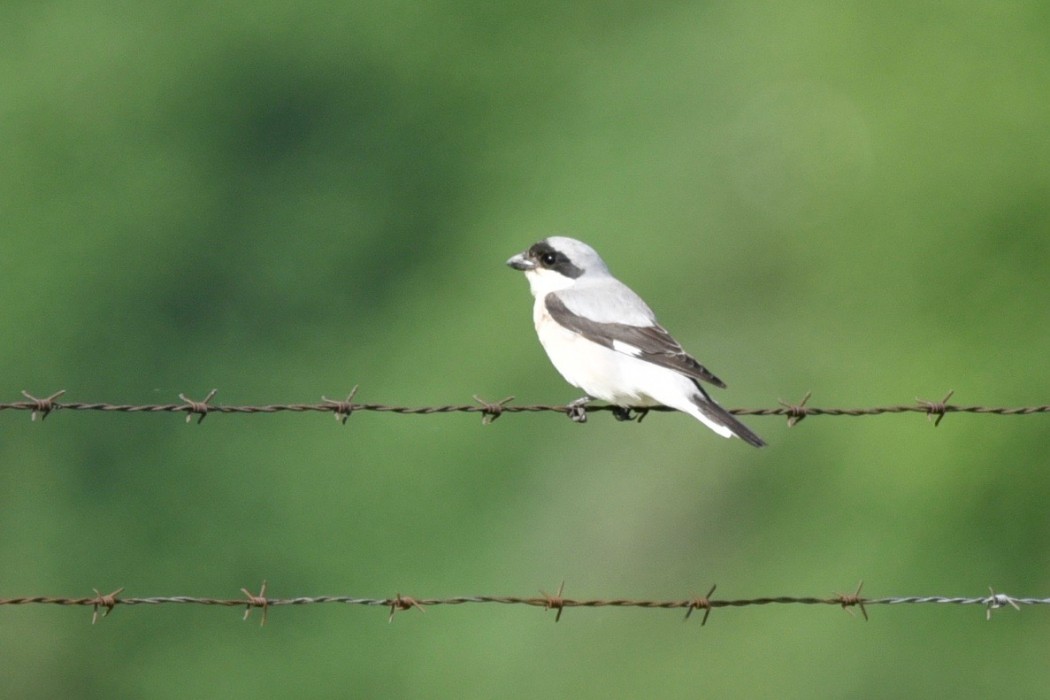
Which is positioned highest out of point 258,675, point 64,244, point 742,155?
point 742,155

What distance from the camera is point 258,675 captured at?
19.4m

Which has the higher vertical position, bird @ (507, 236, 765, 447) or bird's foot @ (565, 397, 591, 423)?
bird @ (507, 236, 765, 447)

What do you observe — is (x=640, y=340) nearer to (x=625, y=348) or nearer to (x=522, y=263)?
(x=625, y=348)

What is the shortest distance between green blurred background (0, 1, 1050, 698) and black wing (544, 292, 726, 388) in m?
7.47

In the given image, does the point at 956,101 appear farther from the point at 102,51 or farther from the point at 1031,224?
the point at 102,51

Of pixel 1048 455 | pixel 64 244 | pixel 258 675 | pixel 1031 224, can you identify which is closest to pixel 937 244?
pixel 1031 224

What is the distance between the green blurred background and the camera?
16484mm

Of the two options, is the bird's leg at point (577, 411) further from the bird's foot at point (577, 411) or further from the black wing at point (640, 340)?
the black wing at point (640, 340)

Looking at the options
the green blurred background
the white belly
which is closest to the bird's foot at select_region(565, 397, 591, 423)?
the white belly

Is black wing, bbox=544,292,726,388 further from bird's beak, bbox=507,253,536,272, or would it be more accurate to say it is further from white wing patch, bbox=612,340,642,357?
bird's beak, bbox=507,253,536,272

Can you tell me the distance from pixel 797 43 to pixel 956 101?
9.24ft

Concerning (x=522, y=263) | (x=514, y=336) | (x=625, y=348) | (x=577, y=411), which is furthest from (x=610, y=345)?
(x=514, y=336)

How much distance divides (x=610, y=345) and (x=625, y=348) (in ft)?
0.31

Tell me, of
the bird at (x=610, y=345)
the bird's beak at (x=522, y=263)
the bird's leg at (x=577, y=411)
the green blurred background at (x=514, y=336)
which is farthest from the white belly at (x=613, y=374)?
the green blurred background at (x=514, y=336)
